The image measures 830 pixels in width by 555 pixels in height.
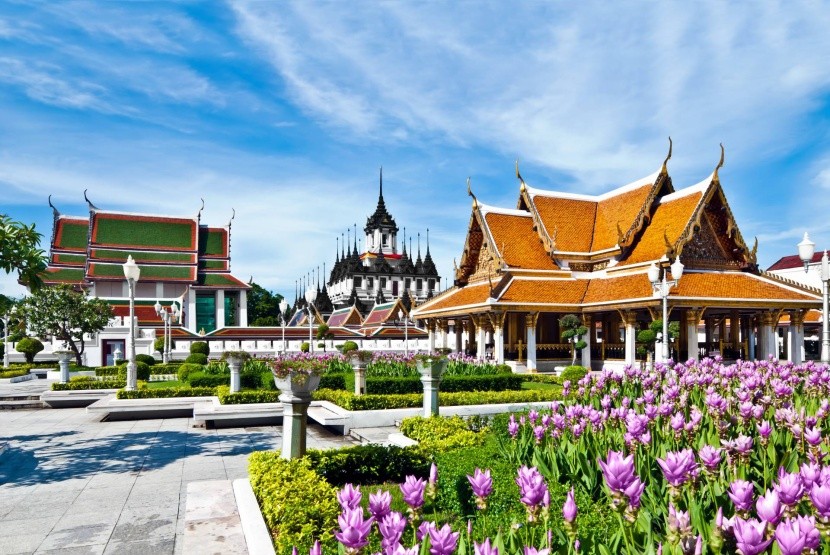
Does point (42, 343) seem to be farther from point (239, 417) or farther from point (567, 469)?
point (567, 469)

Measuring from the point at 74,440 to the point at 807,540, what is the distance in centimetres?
1313

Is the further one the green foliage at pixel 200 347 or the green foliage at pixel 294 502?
the green foliage at pixel 200 347

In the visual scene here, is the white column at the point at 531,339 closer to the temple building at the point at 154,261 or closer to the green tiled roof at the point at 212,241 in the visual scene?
the temple building at the point at 154,261

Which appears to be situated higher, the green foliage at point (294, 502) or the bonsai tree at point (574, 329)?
the bonsai tree at point (574, 329)

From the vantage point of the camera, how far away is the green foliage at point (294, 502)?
5191 mm

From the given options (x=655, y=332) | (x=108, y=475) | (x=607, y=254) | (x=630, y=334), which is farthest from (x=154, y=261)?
(x=108, y=475)

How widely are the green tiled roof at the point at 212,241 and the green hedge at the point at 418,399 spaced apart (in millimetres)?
41979

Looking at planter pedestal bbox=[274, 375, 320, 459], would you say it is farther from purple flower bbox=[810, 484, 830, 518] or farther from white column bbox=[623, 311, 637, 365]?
white column bbox=[623, 311, 637, 365]

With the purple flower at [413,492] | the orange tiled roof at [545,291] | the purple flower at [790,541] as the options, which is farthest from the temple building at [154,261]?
the purple flower at [790,541]

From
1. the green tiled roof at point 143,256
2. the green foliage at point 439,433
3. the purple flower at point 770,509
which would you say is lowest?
the green foliage at point 439,433

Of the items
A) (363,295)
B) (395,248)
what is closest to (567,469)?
(363,295)

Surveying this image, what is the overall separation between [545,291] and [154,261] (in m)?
35.5

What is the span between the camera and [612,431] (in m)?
6.20

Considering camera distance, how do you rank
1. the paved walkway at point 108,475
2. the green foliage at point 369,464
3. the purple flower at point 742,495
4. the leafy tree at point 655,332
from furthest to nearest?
the leafy tree at point 655,332
the green foliage at point 369,464
the paved walkway at point 108,475
the purple flower at point 742,495
